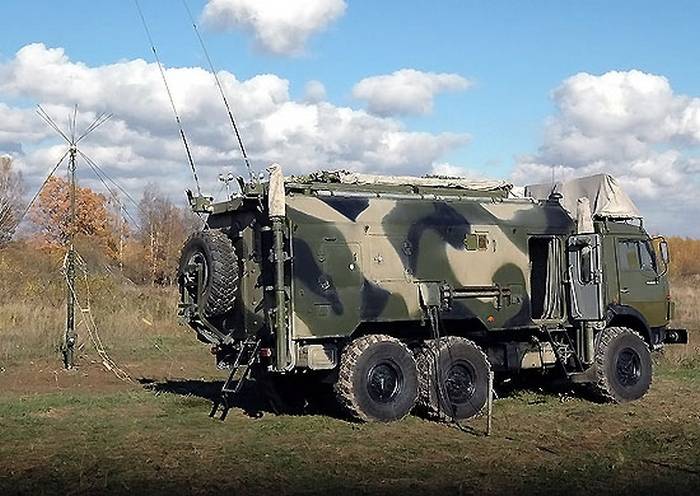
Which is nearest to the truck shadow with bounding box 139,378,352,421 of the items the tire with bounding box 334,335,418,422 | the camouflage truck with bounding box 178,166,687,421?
the camouflage truck with bounding box 178,166,687,421

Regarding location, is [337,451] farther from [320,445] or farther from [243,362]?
[243,362]

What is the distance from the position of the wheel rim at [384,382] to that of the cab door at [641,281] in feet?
15.3

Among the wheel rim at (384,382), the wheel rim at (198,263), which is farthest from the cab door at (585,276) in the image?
the wheel rim at (198,263)

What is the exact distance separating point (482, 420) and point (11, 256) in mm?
28866

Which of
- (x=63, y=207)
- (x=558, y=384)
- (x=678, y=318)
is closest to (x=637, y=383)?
(x=558, y=384)

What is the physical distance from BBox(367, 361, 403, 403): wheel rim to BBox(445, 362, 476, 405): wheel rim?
2.52ft

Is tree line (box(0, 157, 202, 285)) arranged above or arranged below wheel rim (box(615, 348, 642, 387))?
above

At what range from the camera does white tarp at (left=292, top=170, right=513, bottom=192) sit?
13836 mm

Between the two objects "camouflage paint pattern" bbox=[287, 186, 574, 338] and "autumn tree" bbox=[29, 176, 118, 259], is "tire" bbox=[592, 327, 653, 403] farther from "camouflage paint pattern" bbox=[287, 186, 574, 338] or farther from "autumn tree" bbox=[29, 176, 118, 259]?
"autumn tree" bbox=[29, 176, 118, 259]

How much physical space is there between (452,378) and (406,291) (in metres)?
1.33

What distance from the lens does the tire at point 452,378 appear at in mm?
13273

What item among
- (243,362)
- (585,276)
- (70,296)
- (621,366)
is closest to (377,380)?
(243,362)

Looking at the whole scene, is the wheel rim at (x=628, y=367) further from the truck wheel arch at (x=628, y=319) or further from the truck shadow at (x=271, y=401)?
the truck shadow at (x=271, y=401)

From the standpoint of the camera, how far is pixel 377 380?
1289 centimetres
